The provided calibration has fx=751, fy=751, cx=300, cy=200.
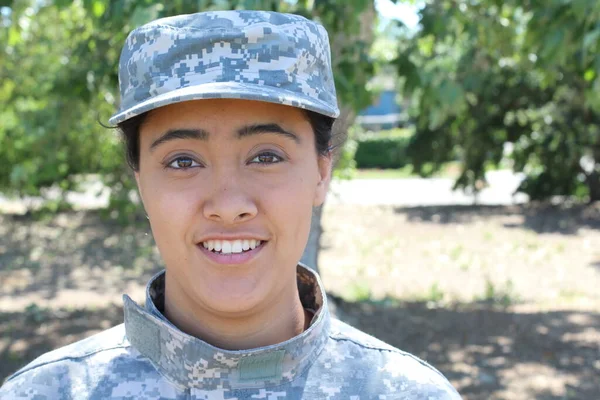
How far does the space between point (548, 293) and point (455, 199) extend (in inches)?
338

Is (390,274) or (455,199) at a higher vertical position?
(390,274)

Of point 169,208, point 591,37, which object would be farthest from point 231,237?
point 591,37

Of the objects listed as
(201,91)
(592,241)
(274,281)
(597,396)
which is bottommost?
(592,241)

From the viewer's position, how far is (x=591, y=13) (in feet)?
11.6

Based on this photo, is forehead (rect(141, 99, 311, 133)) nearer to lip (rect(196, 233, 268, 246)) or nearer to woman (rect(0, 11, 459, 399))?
woman (rect(0, 11, 459, 399))

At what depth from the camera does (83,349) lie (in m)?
1.39

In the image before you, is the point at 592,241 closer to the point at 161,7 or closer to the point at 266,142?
the point at 161,7

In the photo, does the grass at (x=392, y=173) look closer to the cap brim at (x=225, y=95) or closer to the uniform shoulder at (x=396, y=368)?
the uniform shoulder at (x=396, y=368)

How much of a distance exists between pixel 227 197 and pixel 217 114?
6.1 inches


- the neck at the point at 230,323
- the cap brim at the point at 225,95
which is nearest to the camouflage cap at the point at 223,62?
the cap brim at the point at 225,95

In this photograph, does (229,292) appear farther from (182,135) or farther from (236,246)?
(182,135)

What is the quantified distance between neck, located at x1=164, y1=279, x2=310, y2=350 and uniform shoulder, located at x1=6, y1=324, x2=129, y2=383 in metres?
0.10

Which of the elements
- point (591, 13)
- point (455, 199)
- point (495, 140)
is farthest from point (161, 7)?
point (455, 199)

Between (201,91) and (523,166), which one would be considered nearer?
(201,91)
